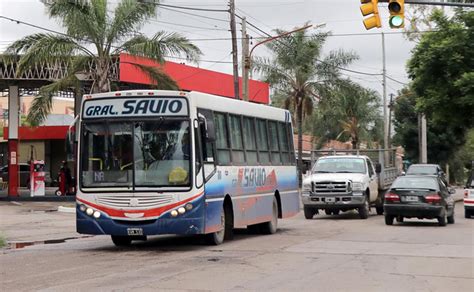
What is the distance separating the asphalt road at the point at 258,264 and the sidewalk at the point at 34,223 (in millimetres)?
1454

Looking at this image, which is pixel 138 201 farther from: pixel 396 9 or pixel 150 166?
pixel 396 9

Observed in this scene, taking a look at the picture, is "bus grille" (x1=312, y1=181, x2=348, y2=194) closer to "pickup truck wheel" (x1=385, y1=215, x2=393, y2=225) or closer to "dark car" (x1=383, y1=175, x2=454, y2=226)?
"pickup truck wheel" (x1=385, y1=215, x2=393, y2=225)

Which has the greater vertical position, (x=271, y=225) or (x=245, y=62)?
(x=245, y=62)

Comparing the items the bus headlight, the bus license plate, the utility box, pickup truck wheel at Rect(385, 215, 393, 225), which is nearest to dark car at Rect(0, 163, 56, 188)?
the utility box

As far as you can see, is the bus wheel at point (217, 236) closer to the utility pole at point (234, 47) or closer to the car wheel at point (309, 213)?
the car wheel at point (309, 213)

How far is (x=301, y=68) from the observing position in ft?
140

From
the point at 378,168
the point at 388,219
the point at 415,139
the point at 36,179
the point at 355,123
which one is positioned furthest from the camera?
the point at 415,139

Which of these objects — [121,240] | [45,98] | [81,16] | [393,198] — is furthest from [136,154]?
[45,98]

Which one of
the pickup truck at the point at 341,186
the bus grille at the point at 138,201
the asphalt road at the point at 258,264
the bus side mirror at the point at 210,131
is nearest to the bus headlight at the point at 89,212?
the bus grille at the point at 138,201

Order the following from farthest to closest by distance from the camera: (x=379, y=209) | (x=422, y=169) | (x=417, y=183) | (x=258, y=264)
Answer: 1. (x=422, y=169)
2. (x=379, y=209)
3. (x=417, y=183)
4. (x=258, y=264)

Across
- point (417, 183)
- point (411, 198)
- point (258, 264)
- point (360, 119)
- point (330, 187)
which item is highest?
point (360, 119)

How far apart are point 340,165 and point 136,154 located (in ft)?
42.3

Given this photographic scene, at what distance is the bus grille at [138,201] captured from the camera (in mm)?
14195

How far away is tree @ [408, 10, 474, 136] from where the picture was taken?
33.7 meters
